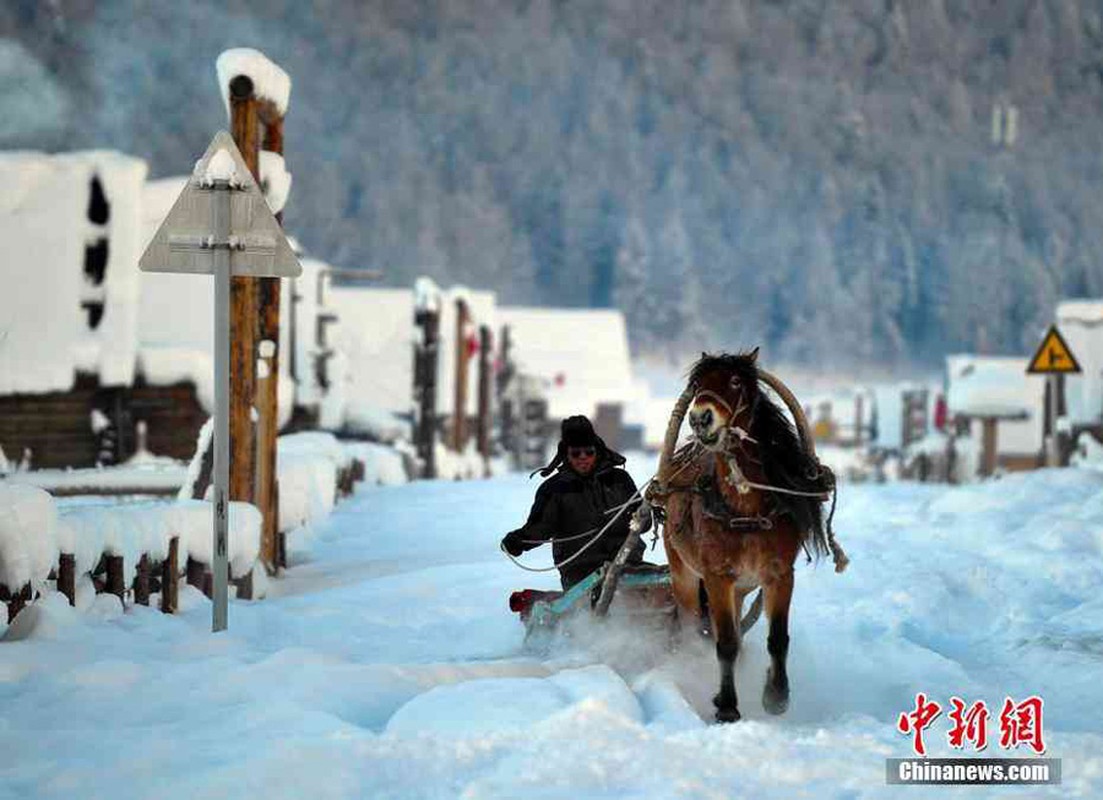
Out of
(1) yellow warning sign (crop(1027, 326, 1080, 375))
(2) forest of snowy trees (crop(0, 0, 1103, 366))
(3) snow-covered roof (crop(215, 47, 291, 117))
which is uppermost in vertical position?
(2) forest of snowy trees (crop(0, 0, 1103, 366))

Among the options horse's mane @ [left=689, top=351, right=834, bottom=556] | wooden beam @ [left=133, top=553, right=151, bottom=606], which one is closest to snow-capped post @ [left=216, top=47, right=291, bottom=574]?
wooden beam @ [left=133, top=553, right=151, bottom=606]

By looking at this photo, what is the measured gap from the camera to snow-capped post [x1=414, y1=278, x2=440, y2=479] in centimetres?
3344

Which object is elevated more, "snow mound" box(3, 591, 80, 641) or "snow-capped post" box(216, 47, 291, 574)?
"snow-capped post" box(216, 47, 291, 574)

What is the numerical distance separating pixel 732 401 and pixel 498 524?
11037mm

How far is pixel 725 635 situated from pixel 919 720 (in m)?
1.12

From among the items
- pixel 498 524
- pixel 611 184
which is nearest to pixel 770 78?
pixel 611 184

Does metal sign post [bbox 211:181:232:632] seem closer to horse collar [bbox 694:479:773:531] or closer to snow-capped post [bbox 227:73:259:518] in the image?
horse collar [bbox 694:479:773:531]

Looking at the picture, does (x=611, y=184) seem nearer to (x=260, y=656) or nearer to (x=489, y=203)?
(x=489, y=203)

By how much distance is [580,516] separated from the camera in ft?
30.4

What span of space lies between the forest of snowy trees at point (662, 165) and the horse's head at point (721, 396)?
113853 millimetres

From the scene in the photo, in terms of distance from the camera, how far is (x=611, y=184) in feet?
542

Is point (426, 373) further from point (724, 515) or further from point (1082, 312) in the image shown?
point (724, 515)

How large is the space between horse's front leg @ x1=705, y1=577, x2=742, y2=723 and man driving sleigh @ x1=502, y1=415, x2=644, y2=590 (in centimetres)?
159

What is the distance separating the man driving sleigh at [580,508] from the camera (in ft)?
30.1
